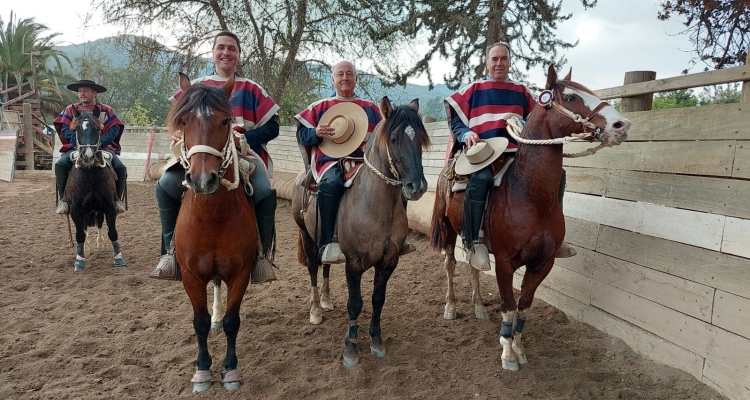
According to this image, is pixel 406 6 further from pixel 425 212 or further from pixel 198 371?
pixel 198 371

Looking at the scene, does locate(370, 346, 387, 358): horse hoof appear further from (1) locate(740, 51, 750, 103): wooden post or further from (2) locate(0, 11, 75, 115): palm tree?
(2) locate(0, 11, 75, 115): palm tree

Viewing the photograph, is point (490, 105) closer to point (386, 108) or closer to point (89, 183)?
point (386, 108)

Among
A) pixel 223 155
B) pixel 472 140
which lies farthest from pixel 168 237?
pixel 472 140

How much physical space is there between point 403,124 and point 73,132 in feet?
18.2

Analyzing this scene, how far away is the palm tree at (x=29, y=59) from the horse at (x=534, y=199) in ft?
96.7

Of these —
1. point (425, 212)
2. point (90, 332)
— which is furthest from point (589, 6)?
point (90, 332)

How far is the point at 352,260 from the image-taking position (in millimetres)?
3693

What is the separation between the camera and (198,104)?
2725 millimetres

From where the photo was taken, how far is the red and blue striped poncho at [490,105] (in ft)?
13.6

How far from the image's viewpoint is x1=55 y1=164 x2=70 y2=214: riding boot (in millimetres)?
6383

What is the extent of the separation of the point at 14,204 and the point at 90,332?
956 centimetres

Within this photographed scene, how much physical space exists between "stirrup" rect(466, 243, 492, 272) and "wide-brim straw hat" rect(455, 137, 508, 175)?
0.65 metres

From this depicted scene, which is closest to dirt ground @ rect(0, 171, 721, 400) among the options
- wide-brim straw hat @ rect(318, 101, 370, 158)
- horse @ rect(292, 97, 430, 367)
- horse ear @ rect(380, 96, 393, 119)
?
horse @ rect(292, 97, 430, 367)

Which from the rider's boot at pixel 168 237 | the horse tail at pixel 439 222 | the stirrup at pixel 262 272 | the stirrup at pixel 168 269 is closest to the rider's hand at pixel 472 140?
the horse tail at pixel 439 222
